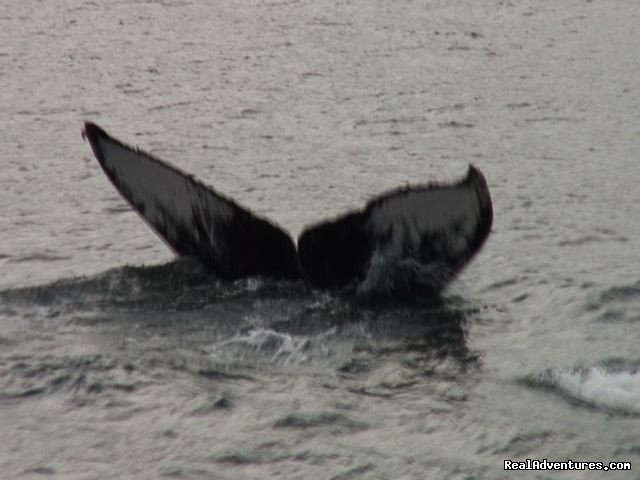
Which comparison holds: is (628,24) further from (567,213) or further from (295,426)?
(295,426)

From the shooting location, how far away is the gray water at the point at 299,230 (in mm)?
9078

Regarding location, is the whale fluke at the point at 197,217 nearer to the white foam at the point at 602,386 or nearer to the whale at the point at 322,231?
the whale at the point at 322,231

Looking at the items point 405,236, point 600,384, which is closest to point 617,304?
point 405,236

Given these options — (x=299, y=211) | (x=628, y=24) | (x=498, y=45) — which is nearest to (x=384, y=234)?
(x=299, y=211)

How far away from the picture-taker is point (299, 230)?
1338 centimetres

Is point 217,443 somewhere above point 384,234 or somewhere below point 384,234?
below

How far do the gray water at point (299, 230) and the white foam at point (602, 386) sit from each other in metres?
0.02

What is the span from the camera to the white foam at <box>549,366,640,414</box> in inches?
366

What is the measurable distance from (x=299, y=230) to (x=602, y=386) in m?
4.31

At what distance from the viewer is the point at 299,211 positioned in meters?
13.9

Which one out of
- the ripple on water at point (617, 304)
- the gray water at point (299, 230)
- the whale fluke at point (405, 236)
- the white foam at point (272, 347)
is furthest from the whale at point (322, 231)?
the ripple on water at point (617, 304)

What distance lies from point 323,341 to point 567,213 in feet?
14.0

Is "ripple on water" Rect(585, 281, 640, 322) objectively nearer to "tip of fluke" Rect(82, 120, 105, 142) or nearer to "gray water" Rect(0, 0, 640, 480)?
"gray water" Rect(0, 0, 640, 480)

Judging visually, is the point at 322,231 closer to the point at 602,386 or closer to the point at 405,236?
the point at 405,236
